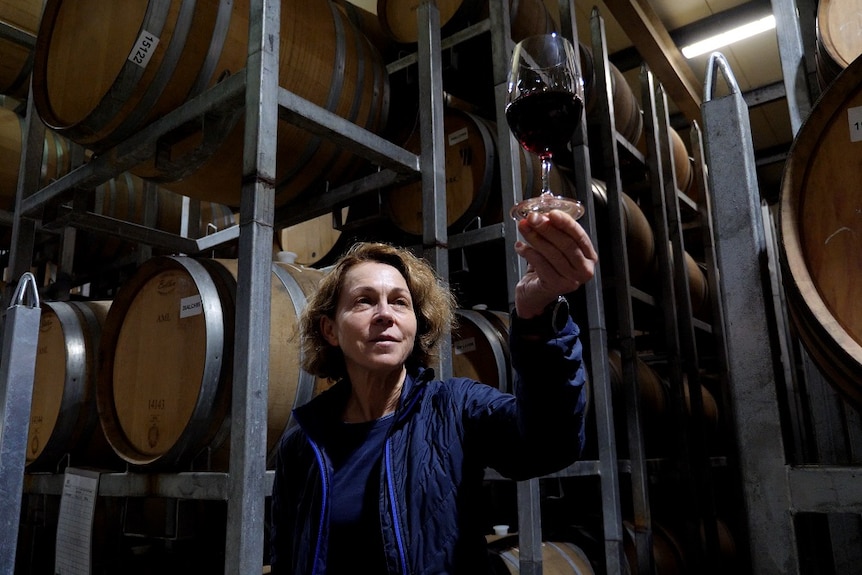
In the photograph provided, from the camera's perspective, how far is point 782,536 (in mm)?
1479

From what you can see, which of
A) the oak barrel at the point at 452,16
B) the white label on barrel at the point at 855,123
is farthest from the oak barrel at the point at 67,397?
the white label on barrel at the point at 855,123

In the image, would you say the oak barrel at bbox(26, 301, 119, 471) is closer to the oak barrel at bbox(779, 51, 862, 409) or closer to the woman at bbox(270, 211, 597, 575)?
the woman at bbox(270, 211, 597, 575)

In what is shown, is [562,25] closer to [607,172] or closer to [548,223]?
[607,172]

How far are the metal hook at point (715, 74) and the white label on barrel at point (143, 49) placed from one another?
1.68 m

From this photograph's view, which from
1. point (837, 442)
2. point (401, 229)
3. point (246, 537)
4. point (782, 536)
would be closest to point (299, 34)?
point (401, 229)

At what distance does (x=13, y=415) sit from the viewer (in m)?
1.42

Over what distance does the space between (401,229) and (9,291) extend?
1928mm

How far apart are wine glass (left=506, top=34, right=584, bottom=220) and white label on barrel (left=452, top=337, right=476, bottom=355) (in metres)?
2.12

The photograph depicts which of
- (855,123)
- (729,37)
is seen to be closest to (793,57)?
(855,123)

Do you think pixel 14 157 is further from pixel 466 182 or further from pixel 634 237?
pixel 634 237

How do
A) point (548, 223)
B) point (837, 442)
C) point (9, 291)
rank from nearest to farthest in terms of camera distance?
point (548, 223) → point (837, 442) → point (9, 291)

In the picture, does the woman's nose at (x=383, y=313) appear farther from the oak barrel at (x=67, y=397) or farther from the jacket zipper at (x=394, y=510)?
the oak barrel at (x=67, y=397)

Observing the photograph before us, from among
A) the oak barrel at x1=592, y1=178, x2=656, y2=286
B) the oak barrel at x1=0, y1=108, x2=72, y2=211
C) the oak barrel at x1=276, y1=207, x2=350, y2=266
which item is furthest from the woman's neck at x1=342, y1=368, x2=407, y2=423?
the oak barrel at x1=592, y1=178, x2=656, y2=286

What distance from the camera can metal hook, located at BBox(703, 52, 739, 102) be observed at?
1.73m
